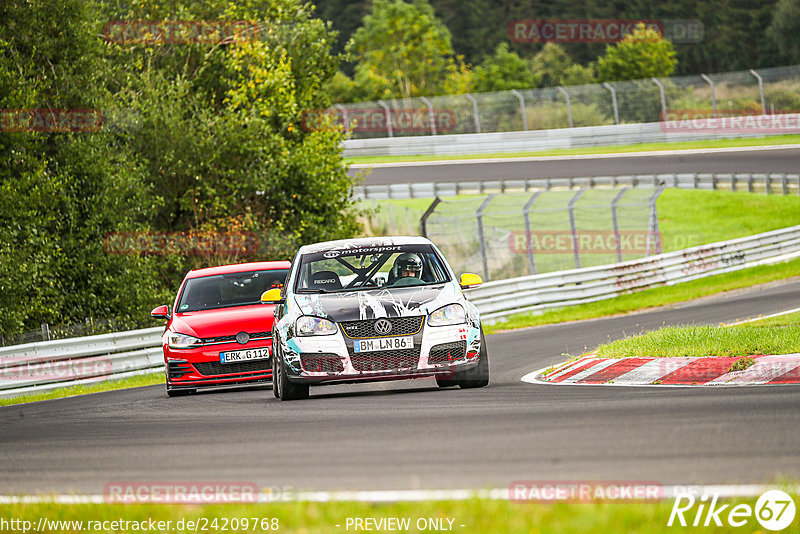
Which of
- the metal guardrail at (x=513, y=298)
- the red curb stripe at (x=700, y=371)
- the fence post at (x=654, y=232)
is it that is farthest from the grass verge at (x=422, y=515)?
the fence post at (x=654, y=232)

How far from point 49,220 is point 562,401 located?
14652 millimetres

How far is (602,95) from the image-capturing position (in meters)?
46.8

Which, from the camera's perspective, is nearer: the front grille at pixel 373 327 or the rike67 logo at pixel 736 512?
the rike67 logo at pixel 736 512

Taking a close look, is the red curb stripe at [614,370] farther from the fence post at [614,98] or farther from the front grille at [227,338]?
the fence post at [614,98]

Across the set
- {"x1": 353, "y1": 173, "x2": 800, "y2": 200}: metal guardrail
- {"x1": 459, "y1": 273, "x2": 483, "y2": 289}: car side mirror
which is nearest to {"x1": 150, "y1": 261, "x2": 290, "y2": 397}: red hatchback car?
{"x1": 459, "y1": 273, "x2": 483, "y2": 289}: car side mirror

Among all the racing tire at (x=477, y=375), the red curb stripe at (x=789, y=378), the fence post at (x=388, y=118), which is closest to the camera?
the red curb stripe at (x=789, y=378)

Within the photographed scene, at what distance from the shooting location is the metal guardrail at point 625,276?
75.8 feet

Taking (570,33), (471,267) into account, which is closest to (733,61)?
(570,33)

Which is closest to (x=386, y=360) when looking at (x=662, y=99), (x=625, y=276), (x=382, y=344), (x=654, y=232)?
(x=382, y=344)

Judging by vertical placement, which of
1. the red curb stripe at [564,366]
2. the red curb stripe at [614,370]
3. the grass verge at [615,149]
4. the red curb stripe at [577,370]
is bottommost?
the grass verge at [615,149]

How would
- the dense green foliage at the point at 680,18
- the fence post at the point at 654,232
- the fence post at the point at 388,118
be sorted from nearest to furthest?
the fence post at the point at 654,232 → the fence post at the point at 388,118 → the dense green foliage at the point at 680,18

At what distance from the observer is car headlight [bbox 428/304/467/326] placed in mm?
9883

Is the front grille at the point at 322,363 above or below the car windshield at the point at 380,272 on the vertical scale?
below

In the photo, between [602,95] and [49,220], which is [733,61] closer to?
[602,95]
